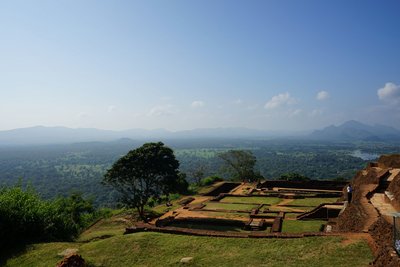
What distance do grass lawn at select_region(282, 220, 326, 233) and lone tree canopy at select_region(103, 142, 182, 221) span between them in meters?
9.51

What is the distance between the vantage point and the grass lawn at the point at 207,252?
9.30 metres

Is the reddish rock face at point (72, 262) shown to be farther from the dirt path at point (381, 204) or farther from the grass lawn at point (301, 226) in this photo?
the dirt path at point (381, 204)

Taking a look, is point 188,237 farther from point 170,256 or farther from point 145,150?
point 145,150

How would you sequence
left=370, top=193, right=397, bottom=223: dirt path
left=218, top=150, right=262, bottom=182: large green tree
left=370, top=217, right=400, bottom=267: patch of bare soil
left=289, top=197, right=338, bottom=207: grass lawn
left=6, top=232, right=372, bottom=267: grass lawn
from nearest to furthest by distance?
left=370, top=217, right=400, bottom=267: patch of bare soil → left=6, top=232, right=372, bottom=267: grass lawn → left=370, top=193, right=397, bottom=223: dirt path → left=289, top=197, right=338, bottom=207: grass lawn → left=218, top=150, right=262, bottom=182: large green tree

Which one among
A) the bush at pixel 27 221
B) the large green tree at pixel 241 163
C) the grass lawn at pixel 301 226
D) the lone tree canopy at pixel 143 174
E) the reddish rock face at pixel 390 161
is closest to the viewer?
the bush at pixel 27 221

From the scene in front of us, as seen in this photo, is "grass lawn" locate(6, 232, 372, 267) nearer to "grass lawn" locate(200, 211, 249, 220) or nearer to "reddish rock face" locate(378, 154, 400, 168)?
"grass lawn" locate(200, 211, 249, 220)

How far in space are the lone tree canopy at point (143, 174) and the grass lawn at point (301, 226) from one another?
9.51 metres

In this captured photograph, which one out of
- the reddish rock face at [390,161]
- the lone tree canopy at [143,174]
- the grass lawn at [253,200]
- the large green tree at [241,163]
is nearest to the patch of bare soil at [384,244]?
the reddish rock face at [390,161]

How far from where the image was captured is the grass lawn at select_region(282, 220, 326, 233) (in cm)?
1499

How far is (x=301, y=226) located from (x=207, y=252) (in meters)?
6.44

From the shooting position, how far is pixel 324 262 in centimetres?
893

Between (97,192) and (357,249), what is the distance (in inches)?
3107

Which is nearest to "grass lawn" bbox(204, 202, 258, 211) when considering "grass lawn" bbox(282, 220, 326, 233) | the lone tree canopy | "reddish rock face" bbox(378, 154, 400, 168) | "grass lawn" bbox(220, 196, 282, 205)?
"grass lawn" bbox(220, 196, 282, 205)

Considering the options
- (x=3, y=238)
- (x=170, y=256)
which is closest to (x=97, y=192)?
(x=3, y=238)
